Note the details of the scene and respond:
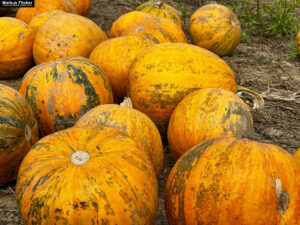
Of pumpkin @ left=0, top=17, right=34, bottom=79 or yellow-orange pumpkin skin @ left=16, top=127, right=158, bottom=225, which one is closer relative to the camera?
yellow-orange pumpkin skin @ left=16, top=127, right=158, bottom=225

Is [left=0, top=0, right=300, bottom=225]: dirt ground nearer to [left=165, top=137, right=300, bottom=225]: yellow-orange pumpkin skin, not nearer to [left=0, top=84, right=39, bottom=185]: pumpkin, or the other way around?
[left=0, top=84, right=39, bottom=185]: pumpkin

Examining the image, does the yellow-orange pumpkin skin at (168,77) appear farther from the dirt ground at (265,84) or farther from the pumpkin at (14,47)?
the pumpkin at (14,47)

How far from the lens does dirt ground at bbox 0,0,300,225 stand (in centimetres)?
354

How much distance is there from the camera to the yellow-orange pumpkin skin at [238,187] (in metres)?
2.36

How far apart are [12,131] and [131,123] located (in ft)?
3.09

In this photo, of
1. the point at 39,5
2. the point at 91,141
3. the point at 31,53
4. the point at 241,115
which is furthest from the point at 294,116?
the point at 39,5

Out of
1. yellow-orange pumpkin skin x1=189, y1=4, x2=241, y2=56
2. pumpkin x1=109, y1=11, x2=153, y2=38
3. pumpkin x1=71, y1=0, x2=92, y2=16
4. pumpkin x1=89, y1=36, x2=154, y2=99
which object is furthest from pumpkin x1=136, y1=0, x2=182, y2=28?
pumpkin x1=89, y1=36, x2=154, y2=99

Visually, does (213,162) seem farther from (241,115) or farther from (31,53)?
(31,53)

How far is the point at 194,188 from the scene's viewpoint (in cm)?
250

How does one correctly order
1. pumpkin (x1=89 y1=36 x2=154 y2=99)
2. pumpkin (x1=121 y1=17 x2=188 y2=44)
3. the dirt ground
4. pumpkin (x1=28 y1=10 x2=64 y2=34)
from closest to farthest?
the dirt ground < pumpkin (x1=89 y1=36 x2=154 y2=99) < pumpkin (x1=121 y1=17 x2=188 y2=44) < pumpkin (x1=28 y1=10 x2=64 y2=34)

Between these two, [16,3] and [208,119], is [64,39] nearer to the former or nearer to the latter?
[16,3]

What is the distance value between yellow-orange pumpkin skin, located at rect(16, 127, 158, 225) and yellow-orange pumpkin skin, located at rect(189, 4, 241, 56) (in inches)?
152

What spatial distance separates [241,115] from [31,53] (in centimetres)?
318

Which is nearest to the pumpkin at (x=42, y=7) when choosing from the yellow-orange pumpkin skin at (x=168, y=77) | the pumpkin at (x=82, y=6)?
the pumpkin at (x=82, y=6)
